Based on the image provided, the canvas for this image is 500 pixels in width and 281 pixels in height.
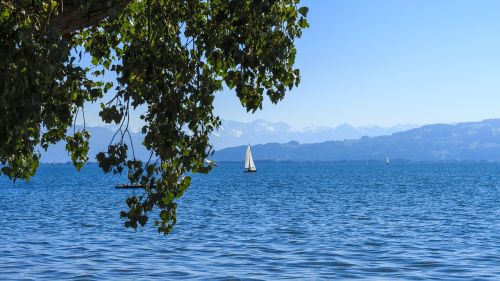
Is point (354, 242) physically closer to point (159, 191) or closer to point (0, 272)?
point (0, 272)

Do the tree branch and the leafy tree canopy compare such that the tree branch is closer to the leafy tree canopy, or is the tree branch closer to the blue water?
the leafy tree canopy

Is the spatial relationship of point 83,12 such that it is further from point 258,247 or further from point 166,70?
point 258,247

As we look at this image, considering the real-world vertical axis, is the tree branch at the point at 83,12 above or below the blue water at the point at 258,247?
above

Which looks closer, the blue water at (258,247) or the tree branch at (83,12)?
the tree branch at (83,12)

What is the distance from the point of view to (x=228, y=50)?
475 inches

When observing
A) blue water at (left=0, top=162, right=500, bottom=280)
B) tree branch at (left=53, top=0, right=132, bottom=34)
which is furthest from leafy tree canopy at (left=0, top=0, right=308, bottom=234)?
blue water at (left=0, top=162, right=500, bottom=280)

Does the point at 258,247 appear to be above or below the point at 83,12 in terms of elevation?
below

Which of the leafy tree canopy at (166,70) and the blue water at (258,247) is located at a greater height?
the leafy tree canopy at (166,70)

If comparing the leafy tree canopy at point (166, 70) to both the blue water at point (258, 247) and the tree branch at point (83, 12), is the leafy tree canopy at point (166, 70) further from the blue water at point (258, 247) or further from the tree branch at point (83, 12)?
the blue water at point (258, 247)

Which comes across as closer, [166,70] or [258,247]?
[166,70]

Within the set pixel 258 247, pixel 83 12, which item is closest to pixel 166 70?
pixel 83 12

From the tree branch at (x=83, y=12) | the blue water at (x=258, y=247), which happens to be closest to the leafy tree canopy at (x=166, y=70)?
the tree branch at (x=83, y=12)

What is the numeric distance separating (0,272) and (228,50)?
21465 mm

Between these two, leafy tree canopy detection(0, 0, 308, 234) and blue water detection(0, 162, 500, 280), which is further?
blue water detection(0, 162, 500, 280)
